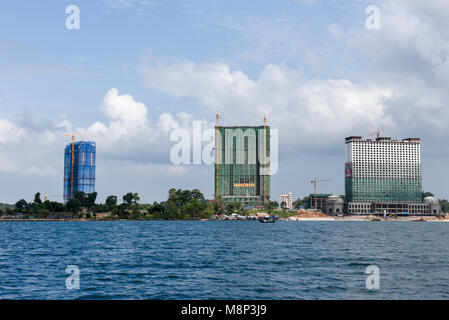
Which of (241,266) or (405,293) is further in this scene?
(241,266)

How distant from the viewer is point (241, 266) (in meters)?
56.8

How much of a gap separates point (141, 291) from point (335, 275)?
73.1ft

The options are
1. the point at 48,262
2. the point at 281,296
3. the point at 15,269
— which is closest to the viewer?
the point at 281,296

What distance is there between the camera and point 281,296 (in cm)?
3747

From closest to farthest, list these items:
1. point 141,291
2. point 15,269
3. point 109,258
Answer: point 141,291 < point 15,269 < point 109,258

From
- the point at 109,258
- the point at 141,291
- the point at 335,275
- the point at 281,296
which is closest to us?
the point at 281,296

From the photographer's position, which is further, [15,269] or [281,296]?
[15,269]

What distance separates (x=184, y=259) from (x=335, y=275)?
24.7 m
